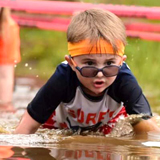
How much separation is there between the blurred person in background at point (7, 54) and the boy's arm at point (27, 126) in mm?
2579

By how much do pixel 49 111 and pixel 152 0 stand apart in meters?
6.95

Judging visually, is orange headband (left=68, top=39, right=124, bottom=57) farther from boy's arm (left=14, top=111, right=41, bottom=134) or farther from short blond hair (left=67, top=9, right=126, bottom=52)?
boy's arm (left=14, top=111, right=41, bottom=134)

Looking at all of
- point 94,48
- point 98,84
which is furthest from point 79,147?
point 94,48

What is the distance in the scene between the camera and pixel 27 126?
444 centimetres

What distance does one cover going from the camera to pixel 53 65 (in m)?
10.0

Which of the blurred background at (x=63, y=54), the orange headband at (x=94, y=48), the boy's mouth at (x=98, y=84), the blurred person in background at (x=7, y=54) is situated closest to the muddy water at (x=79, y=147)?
the boy's mouth at (x=98, y=84)

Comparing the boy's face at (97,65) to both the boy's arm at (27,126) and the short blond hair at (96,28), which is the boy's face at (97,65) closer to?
the short blond hair at (96,28)

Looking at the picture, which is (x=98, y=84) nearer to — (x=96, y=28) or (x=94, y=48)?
(x=94, y=48)

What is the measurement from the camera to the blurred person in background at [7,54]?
7320 mm

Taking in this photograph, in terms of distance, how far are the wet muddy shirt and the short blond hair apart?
27 centimetres

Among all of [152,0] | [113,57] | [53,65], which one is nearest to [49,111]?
[113,57]

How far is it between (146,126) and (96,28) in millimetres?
799

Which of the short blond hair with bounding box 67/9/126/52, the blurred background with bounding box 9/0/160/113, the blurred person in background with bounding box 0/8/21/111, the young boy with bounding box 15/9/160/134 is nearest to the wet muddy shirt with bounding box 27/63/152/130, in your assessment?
the young boy with bounding box 15/9/160/134

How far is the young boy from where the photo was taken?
4.15 metres
